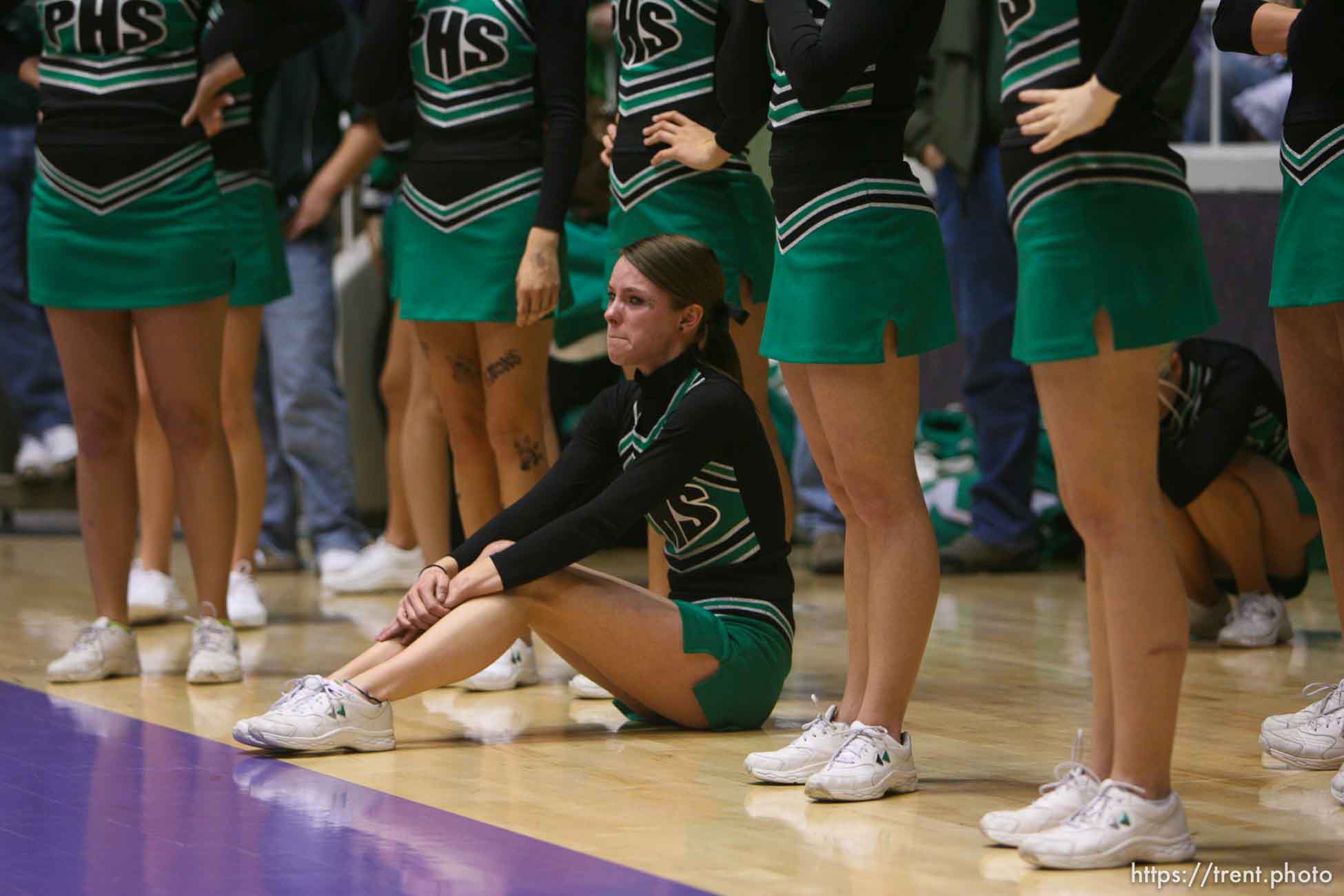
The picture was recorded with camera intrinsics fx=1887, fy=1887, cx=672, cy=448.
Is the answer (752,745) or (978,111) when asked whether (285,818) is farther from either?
(978,111)

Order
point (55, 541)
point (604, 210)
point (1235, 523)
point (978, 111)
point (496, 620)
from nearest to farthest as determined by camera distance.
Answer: point (496, 620), point (1235, 523), point (978, 111), point (604, 210), point (55, 541)

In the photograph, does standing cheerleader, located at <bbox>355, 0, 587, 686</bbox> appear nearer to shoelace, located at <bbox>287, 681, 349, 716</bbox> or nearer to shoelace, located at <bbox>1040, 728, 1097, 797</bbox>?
shoelace, located at <bbox>287, 681, 349, 716</bbox>

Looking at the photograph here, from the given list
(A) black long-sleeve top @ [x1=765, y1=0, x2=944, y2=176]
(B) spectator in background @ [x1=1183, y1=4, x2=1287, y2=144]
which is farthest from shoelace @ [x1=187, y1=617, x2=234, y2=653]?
(B) spectator in background @ [x1=1183, y1=4, x2=1287, y2=144]

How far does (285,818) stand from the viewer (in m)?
2.68

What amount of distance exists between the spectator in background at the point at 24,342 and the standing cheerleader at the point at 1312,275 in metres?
4.96

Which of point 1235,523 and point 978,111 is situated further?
point 978,111

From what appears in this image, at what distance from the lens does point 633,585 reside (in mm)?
3203

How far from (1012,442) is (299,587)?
7.30ft

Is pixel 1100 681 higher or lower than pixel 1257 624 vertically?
higher

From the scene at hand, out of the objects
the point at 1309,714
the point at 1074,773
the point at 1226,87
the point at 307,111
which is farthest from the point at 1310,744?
the point at 1226,87

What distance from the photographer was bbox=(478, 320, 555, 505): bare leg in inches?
153

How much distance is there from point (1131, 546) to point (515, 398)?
5.99ft

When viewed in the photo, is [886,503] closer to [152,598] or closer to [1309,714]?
[1309,714]

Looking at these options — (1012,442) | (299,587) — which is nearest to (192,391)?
(299,587)
